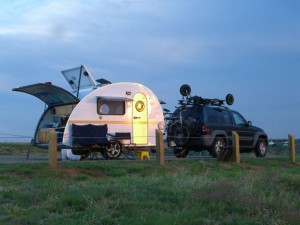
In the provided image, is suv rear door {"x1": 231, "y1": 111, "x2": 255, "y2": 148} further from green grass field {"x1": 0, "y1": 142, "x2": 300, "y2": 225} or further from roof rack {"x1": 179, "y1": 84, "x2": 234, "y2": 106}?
green grass field {"x1": 0, "y1": 142, "x2": 300, "y2": 225}

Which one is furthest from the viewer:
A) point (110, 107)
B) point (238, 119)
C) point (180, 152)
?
point (238, 119)

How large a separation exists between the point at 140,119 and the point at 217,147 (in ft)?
9.82

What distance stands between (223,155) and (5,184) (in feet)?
29.5

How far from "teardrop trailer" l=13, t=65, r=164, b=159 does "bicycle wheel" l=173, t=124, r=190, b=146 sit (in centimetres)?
70

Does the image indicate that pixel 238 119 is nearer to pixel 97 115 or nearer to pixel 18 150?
pixel 97 115

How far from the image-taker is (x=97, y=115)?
57.0ft

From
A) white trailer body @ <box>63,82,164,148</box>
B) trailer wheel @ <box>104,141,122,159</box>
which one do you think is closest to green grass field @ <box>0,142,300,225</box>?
white trailer body @ <box>63,82,164,148</box>

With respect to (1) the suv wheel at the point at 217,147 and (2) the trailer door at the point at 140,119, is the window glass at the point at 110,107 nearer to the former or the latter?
(2) the trailer door at the point at 140,119

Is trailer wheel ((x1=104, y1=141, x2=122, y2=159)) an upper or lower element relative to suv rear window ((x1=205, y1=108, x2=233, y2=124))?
lower

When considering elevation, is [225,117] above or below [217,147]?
above

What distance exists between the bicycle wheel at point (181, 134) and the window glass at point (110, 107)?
2360 millimetres

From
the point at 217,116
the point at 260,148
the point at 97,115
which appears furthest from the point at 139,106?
the point at 260,148

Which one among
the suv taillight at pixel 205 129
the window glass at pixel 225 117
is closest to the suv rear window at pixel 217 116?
the window glass at pixel 225 117

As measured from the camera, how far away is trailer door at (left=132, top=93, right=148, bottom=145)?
18.3 metres
